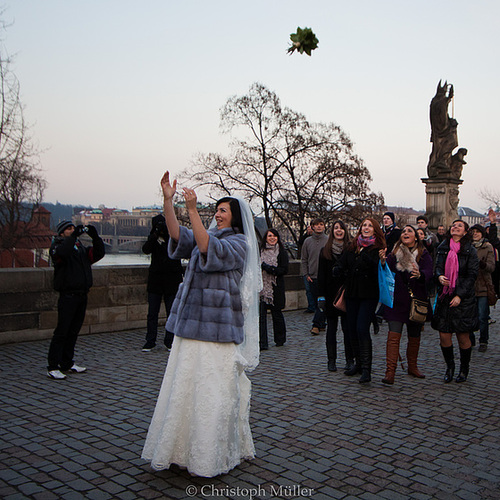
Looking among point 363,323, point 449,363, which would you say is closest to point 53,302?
point 363,323

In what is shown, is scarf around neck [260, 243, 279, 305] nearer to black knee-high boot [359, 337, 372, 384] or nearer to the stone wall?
the stone wall

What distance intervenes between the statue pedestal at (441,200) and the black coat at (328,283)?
45.7 feet

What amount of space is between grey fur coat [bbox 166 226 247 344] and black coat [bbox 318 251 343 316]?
3.41 meters

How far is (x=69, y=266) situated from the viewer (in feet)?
22.1

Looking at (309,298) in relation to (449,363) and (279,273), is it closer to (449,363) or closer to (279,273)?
(279,273)

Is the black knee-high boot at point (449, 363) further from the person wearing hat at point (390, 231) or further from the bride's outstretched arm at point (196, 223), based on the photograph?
the bride's outstretched arm at point (196, 223)

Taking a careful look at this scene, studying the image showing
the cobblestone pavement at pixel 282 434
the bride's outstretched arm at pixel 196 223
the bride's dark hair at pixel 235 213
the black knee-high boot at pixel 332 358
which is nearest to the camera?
the bride's outstretched arm at pixel 196 223

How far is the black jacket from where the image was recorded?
6.67 m

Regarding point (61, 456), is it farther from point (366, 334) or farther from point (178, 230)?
point (366, 334)

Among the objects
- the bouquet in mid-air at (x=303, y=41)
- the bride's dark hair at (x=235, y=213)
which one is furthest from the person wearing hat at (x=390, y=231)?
the bride's dark hair at (x=235, y=213)

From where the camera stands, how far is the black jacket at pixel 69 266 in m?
6.67

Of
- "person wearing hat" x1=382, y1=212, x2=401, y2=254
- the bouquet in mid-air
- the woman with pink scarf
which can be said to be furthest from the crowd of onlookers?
"person wearing hat" x1=382, y1=212, x2=401, y2=254

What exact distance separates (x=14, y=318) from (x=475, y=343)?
6.64m

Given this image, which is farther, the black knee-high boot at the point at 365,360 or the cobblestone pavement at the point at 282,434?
the black knee-high boot at the point at 365,360
